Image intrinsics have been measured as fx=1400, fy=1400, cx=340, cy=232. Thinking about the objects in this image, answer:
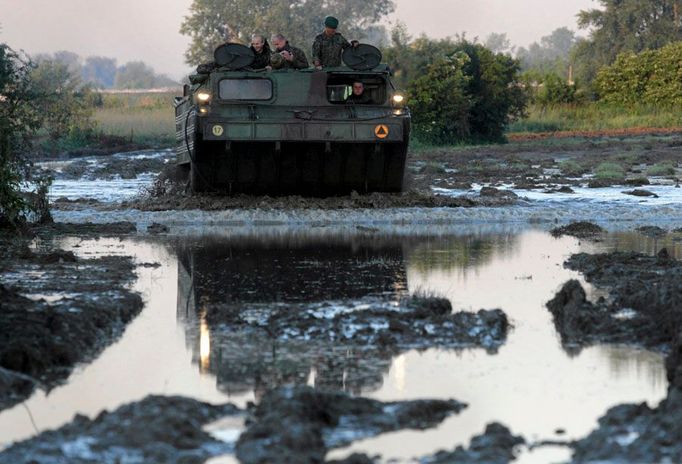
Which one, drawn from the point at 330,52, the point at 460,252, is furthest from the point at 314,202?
the point at 460,252

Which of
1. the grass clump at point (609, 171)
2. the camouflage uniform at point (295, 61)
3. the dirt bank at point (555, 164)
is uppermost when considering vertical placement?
the camouflage uniform at point (295, 61)

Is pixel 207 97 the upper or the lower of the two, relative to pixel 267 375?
upper

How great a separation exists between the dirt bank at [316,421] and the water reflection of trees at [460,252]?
6327 mm

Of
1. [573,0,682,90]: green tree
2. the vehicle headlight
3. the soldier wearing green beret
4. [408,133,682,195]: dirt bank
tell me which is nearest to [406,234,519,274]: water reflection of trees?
the vehicle headlight

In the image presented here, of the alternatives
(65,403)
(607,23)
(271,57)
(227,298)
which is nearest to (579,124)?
(607,23)

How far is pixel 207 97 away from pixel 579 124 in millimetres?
45960

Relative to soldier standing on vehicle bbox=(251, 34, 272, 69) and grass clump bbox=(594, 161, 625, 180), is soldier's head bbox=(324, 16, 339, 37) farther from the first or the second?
grass clump bbox=(594, 161, 625, 180)

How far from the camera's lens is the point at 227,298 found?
37.7 ft

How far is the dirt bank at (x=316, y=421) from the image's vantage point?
6.11 m

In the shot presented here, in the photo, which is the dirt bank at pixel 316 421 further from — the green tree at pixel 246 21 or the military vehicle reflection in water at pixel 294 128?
the green tree at pixel 246 21

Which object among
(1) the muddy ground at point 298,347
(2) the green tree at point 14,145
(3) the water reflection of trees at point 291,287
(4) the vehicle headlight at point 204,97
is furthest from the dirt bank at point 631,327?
(4) the vehicle headlight at point 204,97

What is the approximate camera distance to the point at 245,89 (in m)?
21.0

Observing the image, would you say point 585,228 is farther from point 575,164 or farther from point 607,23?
point 607,23

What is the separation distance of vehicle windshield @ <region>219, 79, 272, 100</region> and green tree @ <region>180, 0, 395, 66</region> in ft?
232
